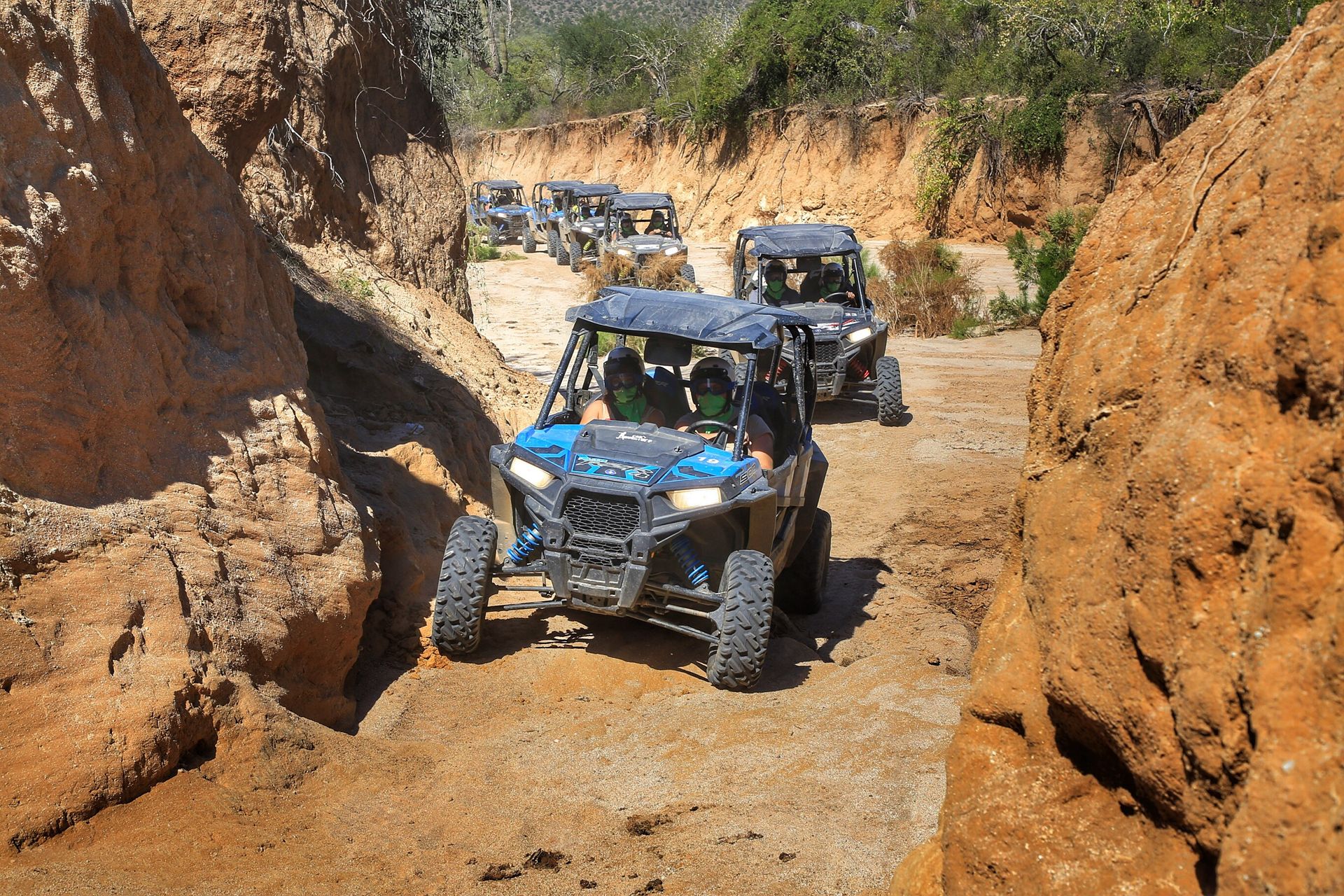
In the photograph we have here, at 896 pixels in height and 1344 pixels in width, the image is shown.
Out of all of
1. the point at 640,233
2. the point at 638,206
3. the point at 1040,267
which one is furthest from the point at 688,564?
the point at 640,233

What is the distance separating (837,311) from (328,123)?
20.3 feet

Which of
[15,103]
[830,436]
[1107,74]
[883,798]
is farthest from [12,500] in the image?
[1107,74]

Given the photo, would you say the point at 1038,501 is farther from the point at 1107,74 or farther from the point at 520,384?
the point at 1107,74

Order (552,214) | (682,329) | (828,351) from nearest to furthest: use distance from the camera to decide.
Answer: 1. (682,329)
2. (828,351)
3. (552,214)

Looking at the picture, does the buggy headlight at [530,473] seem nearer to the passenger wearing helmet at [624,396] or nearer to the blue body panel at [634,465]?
the blue body panel at [634,465]

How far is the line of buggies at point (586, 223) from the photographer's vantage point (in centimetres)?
2352

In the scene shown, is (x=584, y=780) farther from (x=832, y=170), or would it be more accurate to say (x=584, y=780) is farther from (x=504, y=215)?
(x=832, y=170)

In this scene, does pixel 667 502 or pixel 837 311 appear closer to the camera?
pixel 667 502

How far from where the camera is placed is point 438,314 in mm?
12156

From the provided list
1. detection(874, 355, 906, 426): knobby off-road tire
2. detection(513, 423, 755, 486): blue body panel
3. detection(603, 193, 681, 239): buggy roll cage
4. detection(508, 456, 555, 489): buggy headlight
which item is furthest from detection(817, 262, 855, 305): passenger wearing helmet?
detection(603, 193, 681, 239): buggy roll cage

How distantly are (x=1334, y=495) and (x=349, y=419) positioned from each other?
7.77 metres

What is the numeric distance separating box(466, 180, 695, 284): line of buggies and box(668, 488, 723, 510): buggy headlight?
14.8 metres

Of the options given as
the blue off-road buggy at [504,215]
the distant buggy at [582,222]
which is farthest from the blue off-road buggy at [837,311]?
the blue off-road buggy at [504,215]

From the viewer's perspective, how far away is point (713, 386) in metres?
7.10
